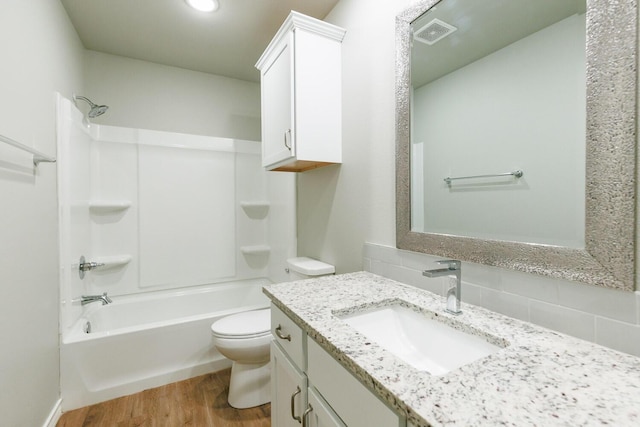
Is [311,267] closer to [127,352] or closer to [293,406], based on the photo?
[293,406]

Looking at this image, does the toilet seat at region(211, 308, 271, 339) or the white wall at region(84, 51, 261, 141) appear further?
the white wall at region(84, 51, 261, 141)

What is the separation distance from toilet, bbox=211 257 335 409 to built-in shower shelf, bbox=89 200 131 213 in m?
1.41

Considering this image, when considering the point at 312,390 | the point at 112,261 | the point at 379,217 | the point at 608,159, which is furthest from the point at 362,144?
the point at 112,261

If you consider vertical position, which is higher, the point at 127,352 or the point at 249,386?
the point at 127,352

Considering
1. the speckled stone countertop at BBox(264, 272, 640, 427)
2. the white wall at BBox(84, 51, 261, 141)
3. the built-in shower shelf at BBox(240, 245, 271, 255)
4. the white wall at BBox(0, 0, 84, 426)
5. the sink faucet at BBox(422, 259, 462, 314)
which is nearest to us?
the speckled stone countertop at BBox(264, 272, 640, 427)

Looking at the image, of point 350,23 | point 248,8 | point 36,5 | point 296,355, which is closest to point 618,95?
point 296,355

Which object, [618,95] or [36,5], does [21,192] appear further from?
[618,95]

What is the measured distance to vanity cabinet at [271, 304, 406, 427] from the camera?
655 millimetres

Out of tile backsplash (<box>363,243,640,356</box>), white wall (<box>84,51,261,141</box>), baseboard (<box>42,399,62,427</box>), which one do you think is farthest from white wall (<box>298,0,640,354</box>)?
baseboard (<box>42,399,62,427</box>)

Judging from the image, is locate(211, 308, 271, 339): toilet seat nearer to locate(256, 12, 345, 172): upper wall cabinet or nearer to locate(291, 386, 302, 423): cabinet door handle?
locate(291, 386, 302, 423): cabinet door handle

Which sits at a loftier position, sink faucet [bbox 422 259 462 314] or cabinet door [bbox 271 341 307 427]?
sink faucet [bbox 422 259 462 314]

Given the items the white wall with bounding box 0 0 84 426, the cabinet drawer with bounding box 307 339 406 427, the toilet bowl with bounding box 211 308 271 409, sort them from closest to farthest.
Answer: the cabinet drawer with bounding box 307 339 406 427 → the white wall with bounding box 0 0 84 426 → the toilet bowl with bounding box 211 308 271 409

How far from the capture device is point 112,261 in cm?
245

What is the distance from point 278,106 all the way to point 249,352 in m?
1.52
